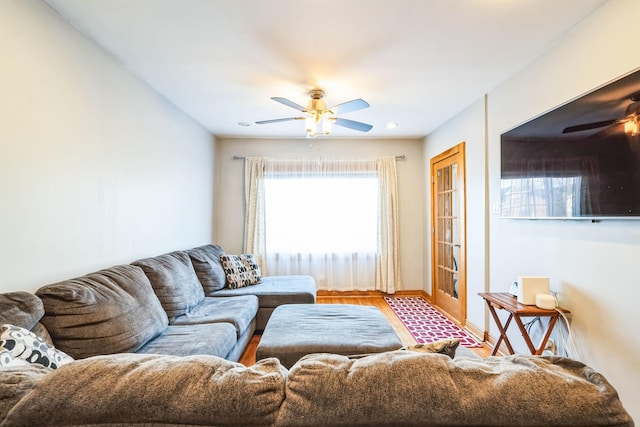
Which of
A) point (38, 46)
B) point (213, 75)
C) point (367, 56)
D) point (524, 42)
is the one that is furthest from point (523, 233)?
point (38, 46)

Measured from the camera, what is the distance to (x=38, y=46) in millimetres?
1690

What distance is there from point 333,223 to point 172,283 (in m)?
2.69

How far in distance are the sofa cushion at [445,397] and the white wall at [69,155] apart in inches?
71.1

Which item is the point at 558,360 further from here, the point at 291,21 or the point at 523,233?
the point at 291,21

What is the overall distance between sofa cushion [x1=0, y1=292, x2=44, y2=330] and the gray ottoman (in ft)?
3.70

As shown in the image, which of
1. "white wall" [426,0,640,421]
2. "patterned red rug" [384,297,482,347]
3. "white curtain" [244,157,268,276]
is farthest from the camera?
"white curtain" [244,157,268,276]

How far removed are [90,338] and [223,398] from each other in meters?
1.38

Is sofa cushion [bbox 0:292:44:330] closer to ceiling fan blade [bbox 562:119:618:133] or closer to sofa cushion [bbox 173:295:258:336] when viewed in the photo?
sofa cushion [bbox 173:295:258:336]

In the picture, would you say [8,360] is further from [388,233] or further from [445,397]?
[388,233]

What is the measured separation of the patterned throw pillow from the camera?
3.52m

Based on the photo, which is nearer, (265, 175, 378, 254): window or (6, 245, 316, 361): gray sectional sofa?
(6, 245, 316, 361): gray sectional sofa

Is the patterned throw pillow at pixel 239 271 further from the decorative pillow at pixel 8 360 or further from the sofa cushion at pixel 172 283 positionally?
the decorative pillow at pixel 8 360

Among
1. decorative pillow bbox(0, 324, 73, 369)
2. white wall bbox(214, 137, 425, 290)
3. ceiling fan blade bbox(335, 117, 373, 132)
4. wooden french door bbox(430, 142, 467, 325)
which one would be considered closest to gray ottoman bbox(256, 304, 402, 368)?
decorative pillow bbox(0, 324, 73, 369)

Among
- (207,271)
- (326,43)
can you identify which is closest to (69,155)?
(207,271)
